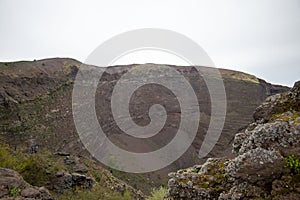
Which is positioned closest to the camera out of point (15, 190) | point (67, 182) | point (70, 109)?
point (15, 190)

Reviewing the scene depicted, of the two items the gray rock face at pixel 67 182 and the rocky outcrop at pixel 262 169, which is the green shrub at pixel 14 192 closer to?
the rocky outcrop at pixel 262 169

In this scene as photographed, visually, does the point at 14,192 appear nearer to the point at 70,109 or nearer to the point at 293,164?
the point at 293,164

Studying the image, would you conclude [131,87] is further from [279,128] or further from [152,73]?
[279,128]

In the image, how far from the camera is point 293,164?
6.87 meters

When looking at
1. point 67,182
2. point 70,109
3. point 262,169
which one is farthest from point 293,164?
point 70,109

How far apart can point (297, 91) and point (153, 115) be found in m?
79.2

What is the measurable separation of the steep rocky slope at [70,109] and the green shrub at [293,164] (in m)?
42.0

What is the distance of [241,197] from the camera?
7168 mm

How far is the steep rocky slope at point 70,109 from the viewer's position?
5619cm

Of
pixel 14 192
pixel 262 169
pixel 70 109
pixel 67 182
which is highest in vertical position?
pixel 70 109

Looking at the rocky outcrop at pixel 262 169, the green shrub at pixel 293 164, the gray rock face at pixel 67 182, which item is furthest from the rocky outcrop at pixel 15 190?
the gray rock face at pixel 67 182

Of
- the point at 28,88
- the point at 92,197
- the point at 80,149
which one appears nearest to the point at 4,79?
the point at 28,88

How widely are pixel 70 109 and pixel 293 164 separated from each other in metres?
64.2

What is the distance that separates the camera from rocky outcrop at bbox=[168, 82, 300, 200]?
6875 mm
